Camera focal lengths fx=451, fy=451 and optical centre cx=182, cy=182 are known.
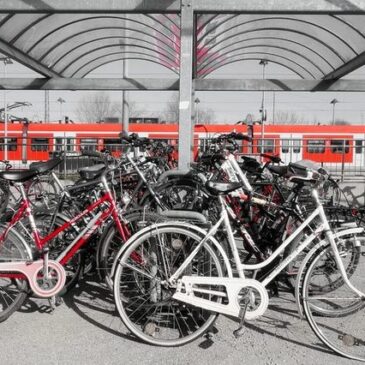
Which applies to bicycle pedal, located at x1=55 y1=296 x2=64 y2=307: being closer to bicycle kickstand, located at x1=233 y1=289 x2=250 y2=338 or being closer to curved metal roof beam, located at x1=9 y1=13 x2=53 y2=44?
bicycle kickstand, located at x1=233 y1=289 x2=250 y2=338

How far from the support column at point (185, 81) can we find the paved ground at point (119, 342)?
6.74 ft

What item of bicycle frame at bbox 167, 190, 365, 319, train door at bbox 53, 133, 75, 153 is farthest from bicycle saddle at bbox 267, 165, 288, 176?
train door at bbox 53, 133, 75, 153

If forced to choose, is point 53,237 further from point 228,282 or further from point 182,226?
point 228,282

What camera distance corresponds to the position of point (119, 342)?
2.89 meters

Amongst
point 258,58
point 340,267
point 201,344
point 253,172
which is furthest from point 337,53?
point 201,344

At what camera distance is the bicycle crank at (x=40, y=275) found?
3.04 metres

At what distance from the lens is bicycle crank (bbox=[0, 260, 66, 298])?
3.04 metres

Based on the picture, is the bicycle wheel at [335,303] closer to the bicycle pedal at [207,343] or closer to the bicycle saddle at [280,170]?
the bicycle pedal at [207,343]

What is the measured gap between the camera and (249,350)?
9.21 feet

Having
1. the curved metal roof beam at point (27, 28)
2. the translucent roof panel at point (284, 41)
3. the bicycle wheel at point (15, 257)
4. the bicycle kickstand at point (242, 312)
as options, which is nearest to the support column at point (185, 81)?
the translucent roof panel at point (284, 41)

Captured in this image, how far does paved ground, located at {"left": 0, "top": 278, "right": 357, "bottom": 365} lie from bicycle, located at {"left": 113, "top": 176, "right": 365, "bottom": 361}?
0.36 ft

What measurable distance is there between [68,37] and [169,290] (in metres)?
6.43

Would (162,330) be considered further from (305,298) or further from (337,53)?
(337,53)

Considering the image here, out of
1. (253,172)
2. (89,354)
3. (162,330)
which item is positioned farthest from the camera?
(253,172)
